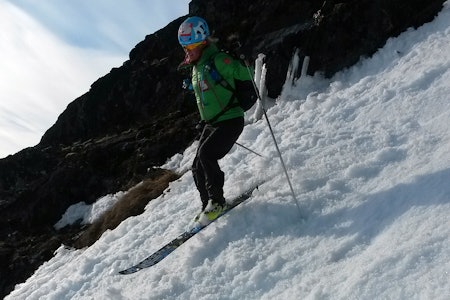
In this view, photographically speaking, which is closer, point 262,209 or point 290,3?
point 262,209

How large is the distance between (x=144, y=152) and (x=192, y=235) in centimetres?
1033

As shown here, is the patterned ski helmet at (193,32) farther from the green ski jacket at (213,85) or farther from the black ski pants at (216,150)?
the black ski pants at (216,150)

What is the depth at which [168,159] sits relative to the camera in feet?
53.8

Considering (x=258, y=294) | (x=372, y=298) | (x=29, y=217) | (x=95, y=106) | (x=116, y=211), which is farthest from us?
(x=95, y=106)

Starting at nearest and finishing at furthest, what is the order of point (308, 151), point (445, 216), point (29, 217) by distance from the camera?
1. point (445, 216)
2. point (308, 151)
3. point (29, 217)

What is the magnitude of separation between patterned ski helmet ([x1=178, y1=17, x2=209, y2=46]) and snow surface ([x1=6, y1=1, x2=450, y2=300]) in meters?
2.81

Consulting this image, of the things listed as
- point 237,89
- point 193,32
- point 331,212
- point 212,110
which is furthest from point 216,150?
point 331,212

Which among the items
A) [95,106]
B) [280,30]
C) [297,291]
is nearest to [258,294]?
[297,291]

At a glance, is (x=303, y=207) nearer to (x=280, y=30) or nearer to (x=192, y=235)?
(x=192, y=235)

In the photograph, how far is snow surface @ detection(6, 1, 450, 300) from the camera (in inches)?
220

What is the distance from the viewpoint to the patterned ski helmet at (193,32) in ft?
27.3

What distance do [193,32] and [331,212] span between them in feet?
12.6

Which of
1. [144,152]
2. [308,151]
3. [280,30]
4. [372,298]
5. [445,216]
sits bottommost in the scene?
[372,298]

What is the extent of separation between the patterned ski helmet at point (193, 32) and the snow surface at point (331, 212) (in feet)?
9.23
